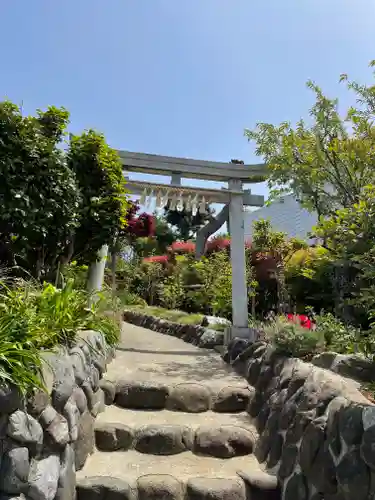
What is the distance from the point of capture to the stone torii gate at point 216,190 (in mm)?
5816

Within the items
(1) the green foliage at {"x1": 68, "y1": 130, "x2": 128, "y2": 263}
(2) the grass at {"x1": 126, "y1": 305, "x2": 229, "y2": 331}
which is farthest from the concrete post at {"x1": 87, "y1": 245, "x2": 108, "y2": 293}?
(2) the grass at {"x1": 126, "y1": 305, "x2": 229, "y2": 331}

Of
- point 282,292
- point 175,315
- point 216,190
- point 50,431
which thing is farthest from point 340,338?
point 175,315

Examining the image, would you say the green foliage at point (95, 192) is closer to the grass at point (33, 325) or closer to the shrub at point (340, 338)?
the grass at point (33, 325)

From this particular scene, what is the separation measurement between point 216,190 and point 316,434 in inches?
172

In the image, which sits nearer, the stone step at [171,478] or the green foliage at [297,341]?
the stone step at [171,478]

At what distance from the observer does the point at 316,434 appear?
2301 millimetres

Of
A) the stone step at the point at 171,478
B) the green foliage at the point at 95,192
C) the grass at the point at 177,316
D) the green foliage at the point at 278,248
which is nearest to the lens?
the stone step at the point at 171,478

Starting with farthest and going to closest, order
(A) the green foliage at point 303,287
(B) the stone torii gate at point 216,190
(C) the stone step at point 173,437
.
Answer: (A) the green foliage at point 303,287 → (B) the stone torii gate at point 216,190 → (C) the stone step at point 173,437

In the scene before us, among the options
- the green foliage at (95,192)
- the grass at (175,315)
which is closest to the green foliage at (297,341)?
the green foliage at (95,192)

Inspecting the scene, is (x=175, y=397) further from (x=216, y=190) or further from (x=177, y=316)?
(x=177, y=316)

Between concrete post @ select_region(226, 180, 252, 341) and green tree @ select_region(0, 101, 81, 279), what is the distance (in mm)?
2730

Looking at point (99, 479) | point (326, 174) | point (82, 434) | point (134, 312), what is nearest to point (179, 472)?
point (99, 479)

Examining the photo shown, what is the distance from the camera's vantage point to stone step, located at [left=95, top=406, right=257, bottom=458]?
A: 3.00 metres

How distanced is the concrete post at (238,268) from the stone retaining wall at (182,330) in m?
0.48
